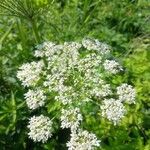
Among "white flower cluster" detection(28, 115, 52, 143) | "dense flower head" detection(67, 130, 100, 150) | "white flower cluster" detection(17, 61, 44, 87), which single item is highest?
"white flower cluster" detection(17, 61, 44, 87)

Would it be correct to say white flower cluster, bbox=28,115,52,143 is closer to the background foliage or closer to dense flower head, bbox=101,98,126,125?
the background foliage

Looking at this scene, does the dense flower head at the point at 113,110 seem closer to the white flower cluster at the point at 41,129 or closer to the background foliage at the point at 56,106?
the background foliage at the point at 56,106

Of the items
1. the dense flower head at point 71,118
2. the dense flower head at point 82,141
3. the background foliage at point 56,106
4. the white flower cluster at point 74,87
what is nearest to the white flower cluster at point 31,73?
the white flower cluster at point 74,87

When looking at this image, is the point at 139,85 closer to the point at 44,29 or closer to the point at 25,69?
the point at 25,69

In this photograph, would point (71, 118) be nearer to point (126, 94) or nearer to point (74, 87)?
point (74, 87)

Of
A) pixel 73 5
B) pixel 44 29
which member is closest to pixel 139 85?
pixel 44 29

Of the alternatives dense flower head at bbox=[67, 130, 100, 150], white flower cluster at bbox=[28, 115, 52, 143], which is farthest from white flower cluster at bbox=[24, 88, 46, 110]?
dense flower head at bbox=[67, 130, 100, 150]
